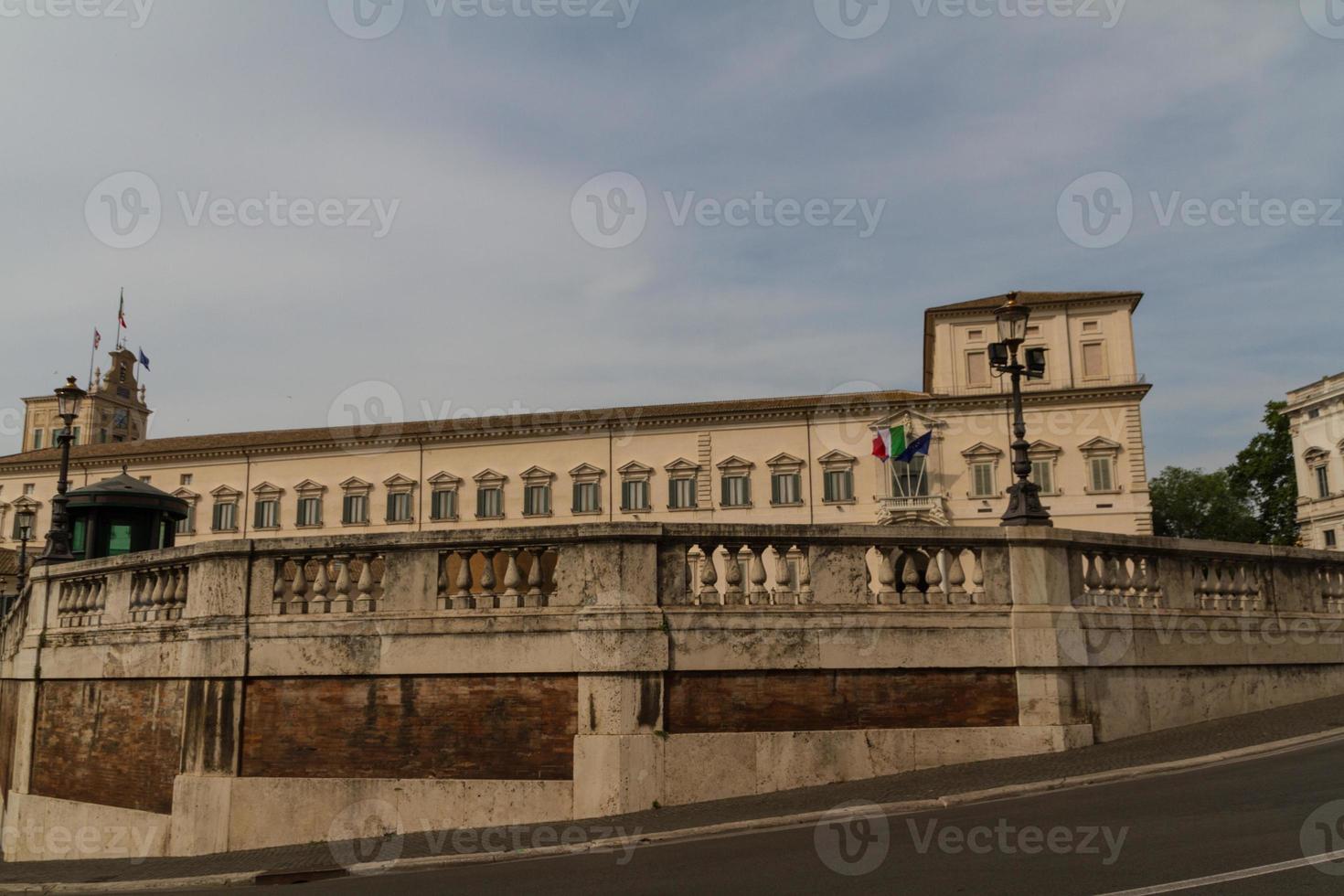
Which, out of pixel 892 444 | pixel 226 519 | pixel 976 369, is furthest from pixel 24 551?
pixel 976 369

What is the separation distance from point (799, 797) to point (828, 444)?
57.8m

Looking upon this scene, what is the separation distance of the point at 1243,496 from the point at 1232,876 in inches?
3554

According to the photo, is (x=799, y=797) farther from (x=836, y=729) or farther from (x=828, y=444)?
(x=828, y=444)

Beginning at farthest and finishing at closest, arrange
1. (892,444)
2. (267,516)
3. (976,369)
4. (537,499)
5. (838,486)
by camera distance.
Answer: (267,516), (537,499), (976,369), (838,486), (892,444)

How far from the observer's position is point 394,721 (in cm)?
1130

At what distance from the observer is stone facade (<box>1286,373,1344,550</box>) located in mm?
66125

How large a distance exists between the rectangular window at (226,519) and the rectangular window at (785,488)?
39392mm

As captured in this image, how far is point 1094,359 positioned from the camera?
2628 inches

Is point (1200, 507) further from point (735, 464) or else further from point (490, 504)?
point (490, 504)

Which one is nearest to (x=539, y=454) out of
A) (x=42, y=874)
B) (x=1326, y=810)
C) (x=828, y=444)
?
(x=828, y=444)

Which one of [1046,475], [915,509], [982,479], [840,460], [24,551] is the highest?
[840,460]

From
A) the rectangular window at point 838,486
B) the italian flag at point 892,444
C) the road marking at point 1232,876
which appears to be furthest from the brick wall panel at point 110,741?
the rectangular window at point 838,486

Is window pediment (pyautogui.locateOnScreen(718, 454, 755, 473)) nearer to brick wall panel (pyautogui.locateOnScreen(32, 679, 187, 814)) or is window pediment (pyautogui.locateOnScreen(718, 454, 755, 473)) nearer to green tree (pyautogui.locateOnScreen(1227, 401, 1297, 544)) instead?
green tree (pyautogui.locateOnScreen(1227, 401, 1297, 544))

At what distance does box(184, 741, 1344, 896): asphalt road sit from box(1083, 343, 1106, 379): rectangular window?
60.7 meters
